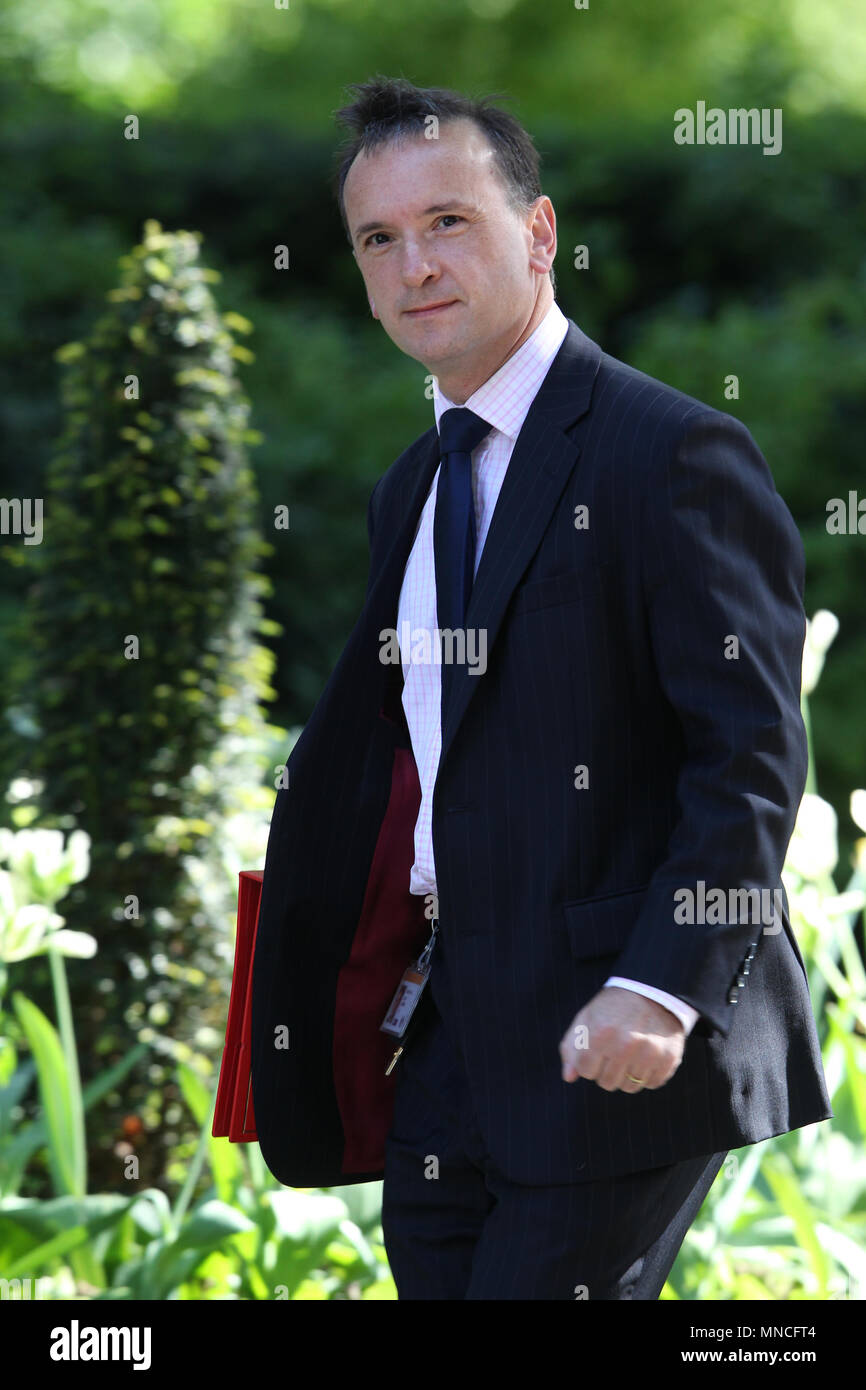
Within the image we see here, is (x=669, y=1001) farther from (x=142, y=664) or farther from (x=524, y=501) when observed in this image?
(x=142, y=664)

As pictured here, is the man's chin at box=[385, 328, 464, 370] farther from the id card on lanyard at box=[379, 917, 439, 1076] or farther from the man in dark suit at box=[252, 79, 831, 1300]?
the id card on lanyard at box=[379, 917, 439, 1076]

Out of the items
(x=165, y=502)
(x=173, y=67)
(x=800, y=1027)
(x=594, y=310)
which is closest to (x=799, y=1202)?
(x=800, y=1027)

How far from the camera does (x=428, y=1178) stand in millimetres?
1742

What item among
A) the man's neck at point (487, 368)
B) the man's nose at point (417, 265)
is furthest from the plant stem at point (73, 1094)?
the man's nose at point (417, 265)

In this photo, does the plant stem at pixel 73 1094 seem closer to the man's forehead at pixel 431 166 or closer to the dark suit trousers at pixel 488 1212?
the dark suit trousers at pixel 488 1212

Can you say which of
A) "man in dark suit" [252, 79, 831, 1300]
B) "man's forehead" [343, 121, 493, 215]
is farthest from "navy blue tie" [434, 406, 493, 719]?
"man's forehead" [343, 121, 493, 215]

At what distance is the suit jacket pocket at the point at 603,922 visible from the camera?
1533 millimetres

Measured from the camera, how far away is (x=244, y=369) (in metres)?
5.61

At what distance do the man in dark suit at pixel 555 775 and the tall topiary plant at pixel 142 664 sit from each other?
1.59 m

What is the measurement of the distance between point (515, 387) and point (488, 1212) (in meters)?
0.96

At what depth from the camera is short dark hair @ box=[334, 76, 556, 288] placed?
170 centimetres

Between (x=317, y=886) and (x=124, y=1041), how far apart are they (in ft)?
5.49

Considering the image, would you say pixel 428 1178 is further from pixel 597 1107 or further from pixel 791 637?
pixel 791 637


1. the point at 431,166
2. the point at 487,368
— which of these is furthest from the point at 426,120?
the point at 487,368
